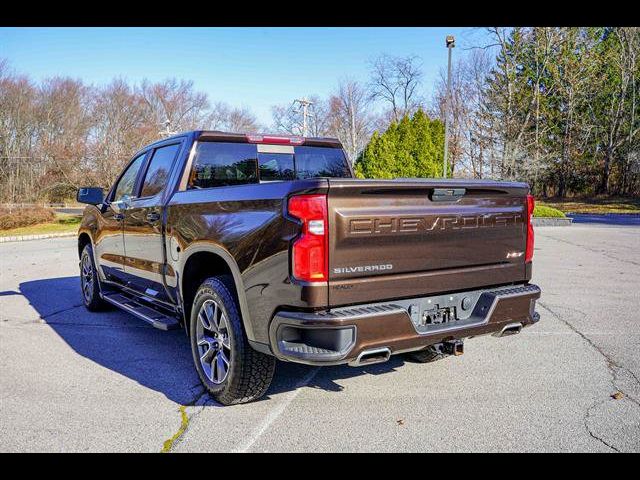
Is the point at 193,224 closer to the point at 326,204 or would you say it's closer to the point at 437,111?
the point at 326,204

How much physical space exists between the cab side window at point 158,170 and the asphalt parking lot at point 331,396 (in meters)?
1.54

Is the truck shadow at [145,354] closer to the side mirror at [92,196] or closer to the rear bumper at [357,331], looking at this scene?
the rear bumper at [357,331]

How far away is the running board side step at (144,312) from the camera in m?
4.19

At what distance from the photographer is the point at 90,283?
256 inches

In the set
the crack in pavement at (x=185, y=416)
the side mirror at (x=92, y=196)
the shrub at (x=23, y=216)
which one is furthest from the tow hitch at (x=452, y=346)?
the shrub at (x=23, y=216)

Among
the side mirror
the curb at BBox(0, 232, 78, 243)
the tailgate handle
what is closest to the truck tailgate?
the tailgate handle

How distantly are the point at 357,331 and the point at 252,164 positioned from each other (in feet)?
7.69

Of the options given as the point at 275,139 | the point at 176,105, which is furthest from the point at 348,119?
the point at 275,139

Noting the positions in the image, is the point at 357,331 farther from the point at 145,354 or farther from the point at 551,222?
the point at 551,222

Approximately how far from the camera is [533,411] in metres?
3.45

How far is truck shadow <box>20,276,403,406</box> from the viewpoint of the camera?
13.1ft

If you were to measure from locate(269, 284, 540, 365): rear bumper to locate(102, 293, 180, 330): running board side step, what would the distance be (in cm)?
150

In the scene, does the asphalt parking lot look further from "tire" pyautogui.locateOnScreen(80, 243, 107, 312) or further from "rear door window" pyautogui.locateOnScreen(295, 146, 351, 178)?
"rear door window" pyautogui.locateOnScreen(295, 146, 351, 178)

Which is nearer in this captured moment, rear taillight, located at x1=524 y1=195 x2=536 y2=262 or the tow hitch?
the tow hitch
